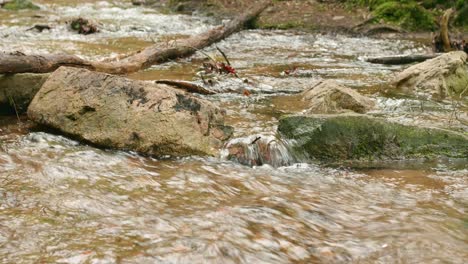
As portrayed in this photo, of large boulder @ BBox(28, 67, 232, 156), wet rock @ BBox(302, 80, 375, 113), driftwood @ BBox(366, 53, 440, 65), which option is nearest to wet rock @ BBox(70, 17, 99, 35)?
driftwood @ BBox(366, 53, 440, 65)

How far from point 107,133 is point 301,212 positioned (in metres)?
2.14

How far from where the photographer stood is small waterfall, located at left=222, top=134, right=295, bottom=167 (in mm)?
5164

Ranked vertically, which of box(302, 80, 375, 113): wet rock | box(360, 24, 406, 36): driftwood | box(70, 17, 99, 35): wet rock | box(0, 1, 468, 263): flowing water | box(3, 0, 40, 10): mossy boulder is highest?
box(3, 0, 40, 10): mossy boulder

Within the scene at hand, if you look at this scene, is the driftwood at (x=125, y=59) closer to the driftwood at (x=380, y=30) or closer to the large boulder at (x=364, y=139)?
the large boulder at (x=364, y=139)

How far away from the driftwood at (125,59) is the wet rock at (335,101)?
247 centimetres

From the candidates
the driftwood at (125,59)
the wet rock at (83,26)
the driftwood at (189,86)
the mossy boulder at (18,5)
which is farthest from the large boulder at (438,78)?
the mossy boulder at (18,5)

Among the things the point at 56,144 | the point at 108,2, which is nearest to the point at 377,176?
the point at 56,144

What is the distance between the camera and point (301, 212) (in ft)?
12.9

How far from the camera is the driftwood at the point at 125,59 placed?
19.3 feet

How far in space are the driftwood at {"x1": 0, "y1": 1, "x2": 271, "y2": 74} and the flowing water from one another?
0.69 metres

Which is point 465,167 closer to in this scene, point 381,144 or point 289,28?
point 381,144

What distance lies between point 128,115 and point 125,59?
11.4ft

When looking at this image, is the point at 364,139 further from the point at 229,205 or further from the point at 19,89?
the point at 19,89

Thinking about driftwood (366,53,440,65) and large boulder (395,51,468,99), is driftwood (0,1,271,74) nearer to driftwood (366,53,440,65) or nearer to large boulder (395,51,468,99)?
large boulder (395,51,468,99)
